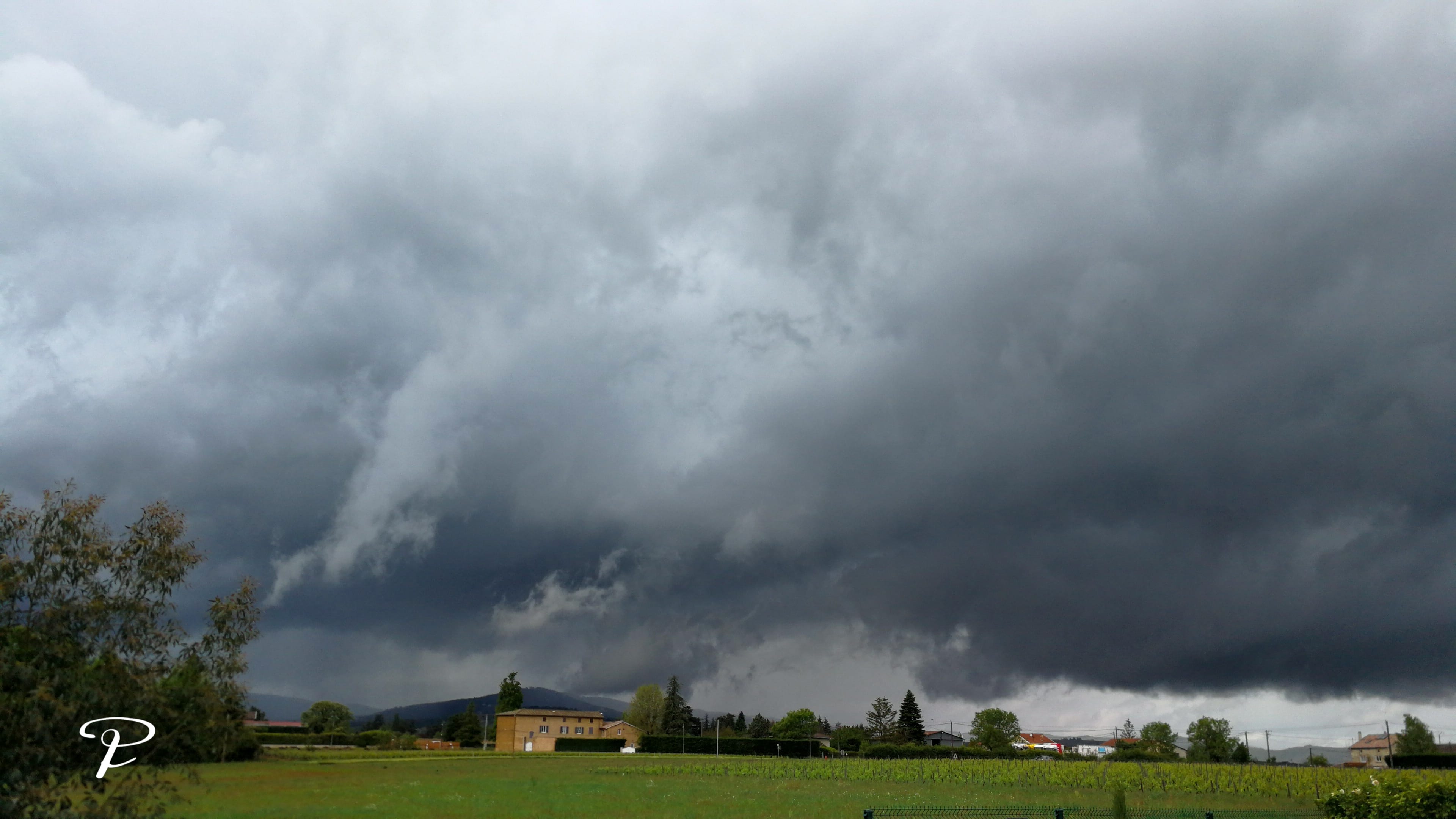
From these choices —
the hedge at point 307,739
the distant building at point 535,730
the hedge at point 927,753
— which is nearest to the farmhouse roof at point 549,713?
the distant building at point 535,730

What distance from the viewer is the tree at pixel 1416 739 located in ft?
466

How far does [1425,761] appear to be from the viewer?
96562 mm

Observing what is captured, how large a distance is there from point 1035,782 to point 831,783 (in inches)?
605

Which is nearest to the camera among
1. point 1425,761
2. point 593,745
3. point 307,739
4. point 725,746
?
point 1425,761

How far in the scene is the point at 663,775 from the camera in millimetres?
62688

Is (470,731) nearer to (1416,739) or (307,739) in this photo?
(307,739)

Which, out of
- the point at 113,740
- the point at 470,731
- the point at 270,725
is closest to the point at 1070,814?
the point at 113,740

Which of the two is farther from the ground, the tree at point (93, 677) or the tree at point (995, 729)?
the tree at point (93, 677)

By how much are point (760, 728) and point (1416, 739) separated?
109681 mm

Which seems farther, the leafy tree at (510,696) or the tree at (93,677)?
the leafy tree at (510,696)

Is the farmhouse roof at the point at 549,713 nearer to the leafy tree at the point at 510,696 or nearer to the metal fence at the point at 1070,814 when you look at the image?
the leafy tree at the point at 510,696

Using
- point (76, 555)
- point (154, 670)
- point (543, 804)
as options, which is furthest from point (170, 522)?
point (543, 804)

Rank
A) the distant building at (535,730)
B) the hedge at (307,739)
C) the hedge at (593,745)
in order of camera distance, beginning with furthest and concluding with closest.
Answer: the distant building at (535,730), the hedge at (593,745), the hedge at (307,739)

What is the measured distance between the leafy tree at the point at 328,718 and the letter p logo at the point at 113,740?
127 metres
